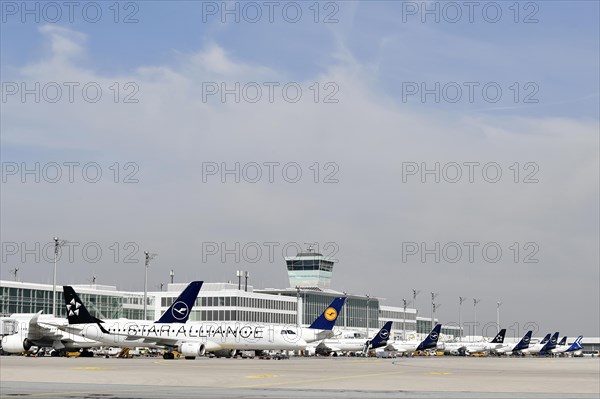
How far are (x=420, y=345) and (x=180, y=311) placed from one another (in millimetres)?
70897

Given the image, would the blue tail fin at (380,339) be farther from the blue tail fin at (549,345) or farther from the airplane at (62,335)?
the blue tail fin at (549,345)

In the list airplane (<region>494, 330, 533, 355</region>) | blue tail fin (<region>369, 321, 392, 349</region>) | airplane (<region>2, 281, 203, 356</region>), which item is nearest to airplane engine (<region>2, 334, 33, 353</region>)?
airplane (<region>2, 281, 203, 356</region>)

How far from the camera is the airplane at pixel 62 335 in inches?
3922

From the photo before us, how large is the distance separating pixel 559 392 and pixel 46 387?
2345 cm

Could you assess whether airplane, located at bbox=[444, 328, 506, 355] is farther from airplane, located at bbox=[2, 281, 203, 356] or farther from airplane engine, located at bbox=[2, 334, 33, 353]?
airplane engine, located at bbox=[2, 334, 33, 353]

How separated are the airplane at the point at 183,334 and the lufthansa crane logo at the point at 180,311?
153 cm

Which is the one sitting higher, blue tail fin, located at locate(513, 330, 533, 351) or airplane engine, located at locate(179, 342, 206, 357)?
airplane engine, located at locate(179, 342, 206, 357)

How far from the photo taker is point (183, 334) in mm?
96062

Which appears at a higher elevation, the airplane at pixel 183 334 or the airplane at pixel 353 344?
the airplane at pixel 183 334

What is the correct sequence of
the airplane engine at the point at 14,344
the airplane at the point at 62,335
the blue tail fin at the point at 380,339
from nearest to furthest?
the airplane at the point at 62,335 → the airplane engine at the point at 14,344 → the blue tail fin at the point at 380,339

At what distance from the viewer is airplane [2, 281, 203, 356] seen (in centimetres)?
9962

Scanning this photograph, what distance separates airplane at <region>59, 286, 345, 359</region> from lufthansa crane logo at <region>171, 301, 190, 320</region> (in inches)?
60.3

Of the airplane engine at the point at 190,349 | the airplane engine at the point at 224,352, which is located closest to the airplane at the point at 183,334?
the airplane engine at the point at 224,352

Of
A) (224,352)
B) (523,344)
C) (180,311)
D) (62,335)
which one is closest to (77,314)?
(62,335)
